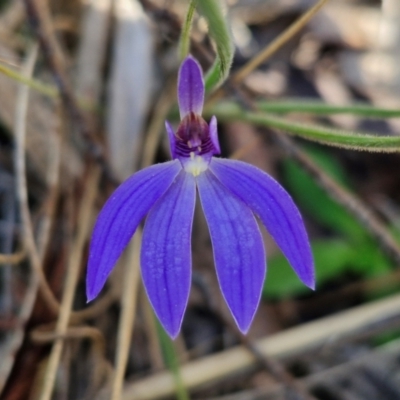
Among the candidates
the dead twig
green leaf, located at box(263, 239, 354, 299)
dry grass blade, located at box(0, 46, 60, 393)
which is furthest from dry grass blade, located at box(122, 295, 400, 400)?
the dead twig

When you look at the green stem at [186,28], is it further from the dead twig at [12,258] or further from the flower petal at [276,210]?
the dead twig at [12,258]

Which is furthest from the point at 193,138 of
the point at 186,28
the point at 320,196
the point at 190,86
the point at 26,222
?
the point at 320,196

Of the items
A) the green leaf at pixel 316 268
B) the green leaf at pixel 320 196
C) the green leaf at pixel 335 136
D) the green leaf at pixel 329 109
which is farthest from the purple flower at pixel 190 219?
the green leaf at pixel 320 196

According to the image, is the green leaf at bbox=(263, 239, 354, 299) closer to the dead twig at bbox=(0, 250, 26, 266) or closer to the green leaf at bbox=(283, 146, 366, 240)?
the green leaf at bbox=(283, 146, 366, 240)

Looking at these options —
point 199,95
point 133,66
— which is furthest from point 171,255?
point 133,66

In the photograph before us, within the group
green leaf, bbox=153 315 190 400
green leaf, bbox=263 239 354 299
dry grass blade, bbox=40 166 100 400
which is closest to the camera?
dry grass blade, bbox=40 166 100 400

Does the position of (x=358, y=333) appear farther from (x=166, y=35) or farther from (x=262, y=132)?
(x=166, y=35)
